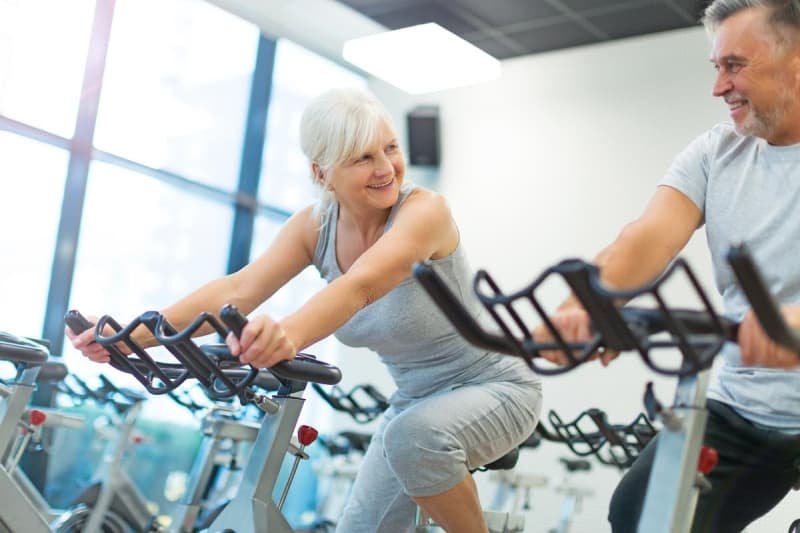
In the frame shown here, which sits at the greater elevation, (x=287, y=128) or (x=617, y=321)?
(x=287, y=128)

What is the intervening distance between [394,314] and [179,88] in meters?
4.67

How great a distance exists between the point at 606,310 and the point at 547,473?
5447 millimetres

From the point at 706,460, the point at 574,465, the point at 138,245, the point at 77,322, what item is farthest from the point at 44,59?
the point at 706,460

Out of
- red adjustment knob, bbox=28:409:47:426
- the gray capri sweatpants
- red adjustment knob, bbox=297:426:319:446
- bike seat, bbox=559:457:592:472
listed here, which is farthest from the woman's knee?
bike seat, bbox=559:457:592:472

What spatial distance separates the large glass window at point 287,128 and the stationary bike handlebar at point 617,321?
5989 millimetres

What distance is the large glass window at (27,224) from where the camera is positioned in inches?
214

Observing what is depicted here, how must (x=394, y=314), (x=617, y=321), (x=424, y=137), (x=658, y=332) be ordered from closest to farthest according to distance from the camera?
(x=617, y=321) < (x=658, y=332) < (x=394, y=314) < (x=424, y=137)

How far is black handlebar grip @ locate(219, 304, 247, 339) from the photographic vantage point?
1.59 metres

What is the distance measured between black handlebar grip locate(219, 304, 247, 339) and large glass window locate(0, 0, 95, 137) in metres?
4.42

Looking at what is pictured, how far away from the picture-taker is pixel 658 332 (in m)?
1.17

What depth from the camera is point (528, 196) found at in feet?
22.5

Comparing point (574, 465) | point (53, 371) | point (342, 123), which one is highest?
point (342, 123)

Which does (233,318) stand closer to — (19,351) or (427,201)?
(427,201)

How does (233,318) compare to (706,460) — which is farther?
(233,318)
